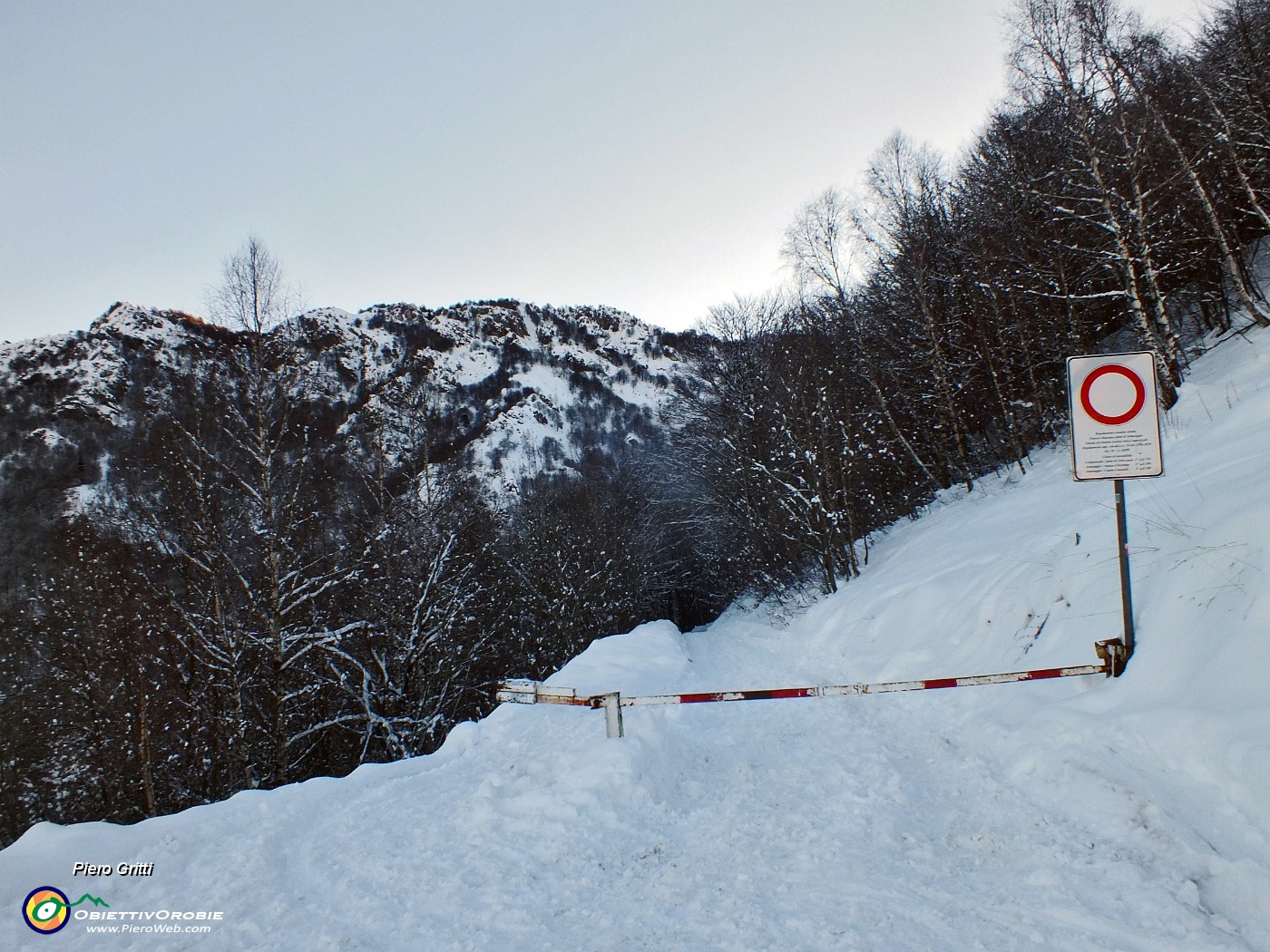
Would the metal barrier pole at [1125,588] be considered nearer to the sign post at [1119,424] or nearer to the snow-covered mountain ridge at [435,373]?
the sign post at [1119,424]

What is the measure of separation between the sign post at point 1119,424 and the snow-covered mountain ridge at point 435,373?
44.5 ft

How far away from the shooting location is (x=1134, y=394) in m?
4.80

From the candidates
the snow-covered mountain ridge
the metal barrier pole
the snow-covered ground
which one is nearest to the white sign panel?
the metal barrier pole

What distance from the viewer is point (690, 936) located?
3.05 metres

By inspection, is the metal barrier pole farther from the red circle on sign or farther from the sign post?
the red circle on sign

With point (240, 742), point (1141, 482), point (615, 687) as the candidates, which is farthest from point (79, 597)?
point (1141, 482)

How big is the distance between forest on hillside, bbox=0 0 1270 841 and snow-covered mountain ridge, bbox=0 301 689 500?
3.28 ft

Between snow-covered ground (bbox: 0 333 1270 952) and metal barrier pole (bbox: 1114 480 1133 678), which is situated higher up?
metal barrier pole (bbox: 1114 480 1133 678)

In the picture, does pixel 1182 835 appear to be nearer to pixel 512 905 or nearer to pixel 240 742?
pixel 512 905

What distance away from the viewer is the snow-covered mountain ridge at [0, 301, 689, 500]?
56.1ft

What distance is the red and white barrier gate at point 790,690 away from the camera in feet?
15.7

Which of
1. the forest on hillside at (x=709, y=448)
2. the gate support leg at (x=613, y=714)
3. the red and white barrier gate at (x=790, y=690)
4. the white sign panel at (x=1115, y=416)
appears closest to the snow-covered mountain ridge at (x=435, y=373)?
the forest on hillside at (x=709, y=448)

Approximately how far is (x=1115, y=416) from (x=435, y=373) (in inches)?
1475

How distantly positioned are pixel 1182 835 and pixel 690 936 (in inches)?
105
